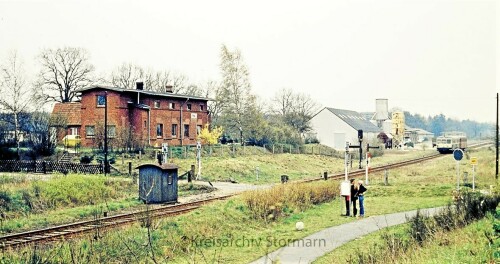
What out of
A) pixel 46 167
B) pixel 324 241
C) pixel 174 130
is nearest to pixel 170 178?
pixel 324 241

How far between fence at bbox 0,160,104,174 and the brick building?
25.6 ft

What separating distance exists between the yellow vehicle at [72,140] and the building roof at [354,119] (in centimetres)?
3535

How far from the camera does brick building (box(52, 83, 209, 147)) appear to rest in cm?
4341

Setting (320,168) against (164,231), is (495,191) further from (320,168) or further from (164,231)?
(320,168)

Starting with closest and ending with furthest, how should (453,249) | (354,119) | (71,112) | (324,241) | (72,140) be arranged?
(453,249) → (324,241) → (72,140) → (71,112) → (354,119)

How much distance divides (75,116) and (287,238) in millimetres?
36992

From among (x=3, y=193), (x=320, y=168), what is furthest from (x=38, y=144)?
(x=320, y=168)

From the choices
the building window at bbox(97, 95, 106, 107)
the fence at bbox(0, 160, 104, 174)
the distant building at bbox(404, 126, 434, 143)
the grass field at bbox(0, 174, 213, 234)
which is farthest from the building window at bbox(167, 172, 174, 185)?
the distant building at bbox(404, 126, 434, 143)

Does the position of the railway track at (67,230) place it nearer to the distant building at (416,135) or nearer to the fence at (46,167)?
the fence at (46,167)

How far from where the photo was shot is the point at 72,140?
153 feet

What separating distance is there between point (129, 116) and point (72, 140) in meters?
5.29

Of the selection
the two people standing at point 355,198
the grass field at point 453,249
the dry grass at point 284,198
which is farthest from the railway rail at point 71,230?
the two people standing at point 355,198

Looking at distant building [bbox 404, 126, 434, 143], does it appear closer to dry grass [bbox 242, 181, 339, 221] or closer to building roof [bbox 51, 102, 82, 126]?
building roof [bbox 51, 102, 82, 126]

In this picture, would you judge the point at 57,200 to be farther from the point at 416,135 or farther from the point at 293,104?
the point at 416,135
